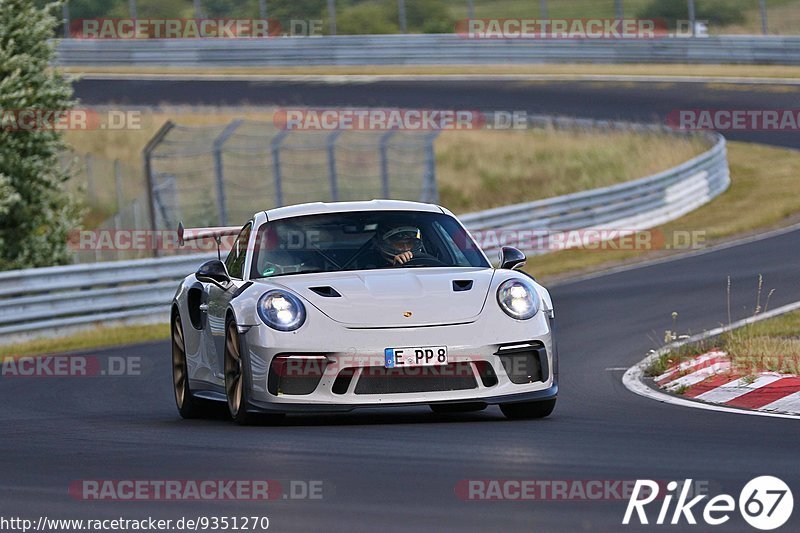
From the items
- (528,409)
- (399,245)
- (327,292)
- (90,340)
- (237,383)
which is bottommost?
(90,340)

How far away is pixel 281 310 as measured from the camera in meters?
8.75

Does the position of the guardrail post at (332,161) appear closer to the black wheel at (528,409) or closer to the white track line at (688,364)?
the white track line at (688,364)

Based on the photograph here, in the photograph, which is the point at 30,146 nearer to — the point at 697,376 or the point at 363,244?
the point at 363,244

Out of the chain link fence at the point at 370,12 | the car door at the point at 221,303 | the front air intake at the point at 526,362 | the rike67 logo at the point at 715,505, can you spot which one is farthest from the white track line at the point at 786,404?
the chain link fence at the point at 370,12

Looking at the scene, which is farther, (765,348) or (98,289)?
(98,289)

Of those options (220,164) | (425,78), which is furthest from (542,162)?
(220,164)

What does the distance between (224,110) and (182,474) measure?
32.1 meters

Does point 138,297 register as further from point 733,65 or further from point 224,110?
point 733,65

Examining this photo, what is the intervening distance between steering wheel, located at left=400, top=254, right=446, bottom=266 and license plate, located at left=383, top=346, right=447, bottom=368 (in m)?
1.13

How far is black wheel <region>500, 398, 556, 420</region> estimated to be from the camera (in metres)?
9.02

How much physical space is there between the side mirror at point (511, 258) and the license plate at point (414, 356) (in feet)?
3.80

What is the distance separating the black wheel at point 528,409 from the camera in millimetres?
9023

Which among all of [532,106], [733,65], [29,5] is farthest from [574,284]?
[733,65]

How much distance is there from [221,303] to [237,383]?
67cm
